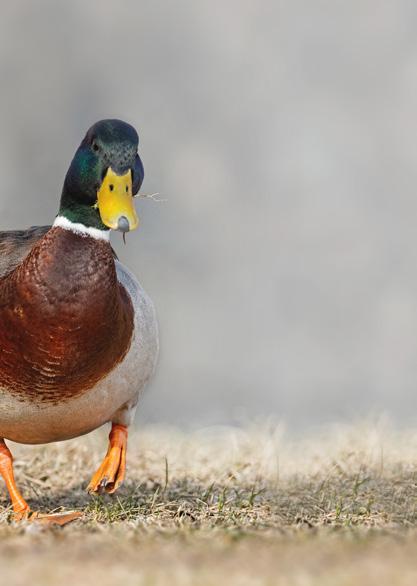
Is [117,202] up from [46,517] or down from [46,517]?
up

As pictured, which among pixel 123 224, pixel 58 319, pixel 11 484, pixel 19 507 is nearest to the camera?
pixel 123 224

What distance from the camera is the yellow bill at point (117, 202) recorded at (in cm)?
353

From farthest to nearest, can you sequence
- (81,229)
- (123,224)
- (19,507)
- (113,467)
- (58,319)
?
1. (113,467)
2. (19,507)
3. (81,229)
4. (58,319)
5. (123,224)

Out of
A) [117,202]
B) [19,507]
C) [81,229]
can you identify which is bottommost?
[19,507]

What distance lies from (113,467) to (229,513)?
76 centimetres

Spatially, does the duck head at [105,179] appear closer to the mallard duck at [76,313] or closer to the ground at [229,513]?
the mallard duck at [76,313]

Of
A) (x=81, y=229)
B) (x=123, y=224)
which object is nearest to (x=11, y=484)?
(x=81, y=229)

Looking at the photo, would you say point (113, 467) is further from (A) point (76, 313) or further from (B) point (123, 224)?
(B) point (123, 224)

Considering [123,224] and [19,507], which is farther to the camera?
[19,507]

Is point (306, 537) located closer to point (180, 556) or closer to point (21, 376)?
point (180, 556)

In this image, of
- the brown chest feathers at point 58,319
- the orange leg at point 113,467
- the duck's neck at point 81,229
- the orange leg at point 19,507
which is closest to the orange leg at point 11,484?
the orange leg at point 19,507

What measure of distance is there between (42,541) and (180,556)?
47cm

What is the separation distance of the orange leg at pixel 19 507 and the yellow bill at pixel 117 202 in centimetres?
107

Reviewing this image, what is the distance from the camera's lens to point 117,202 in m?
3.61
